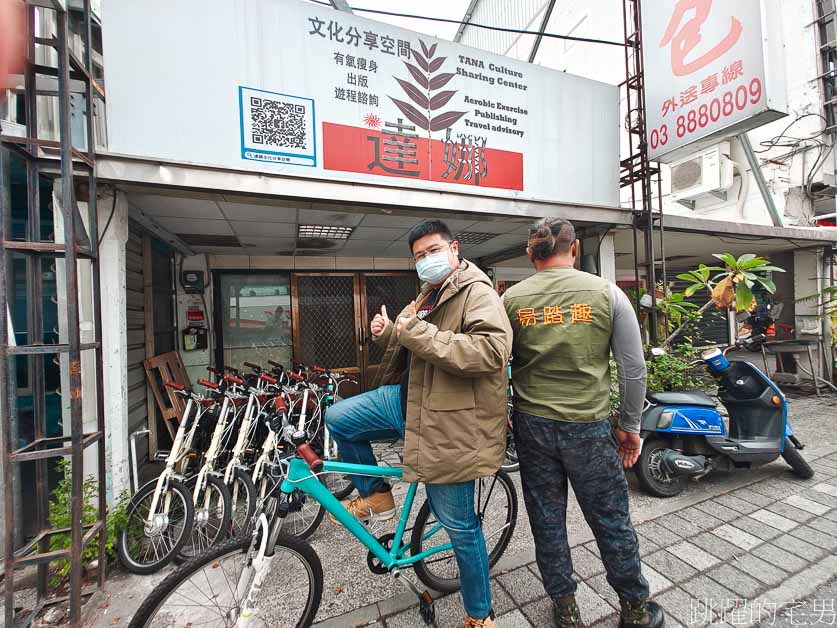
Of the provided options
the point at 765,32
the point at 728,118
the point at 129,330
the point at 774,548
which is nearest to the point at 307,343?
the point at 129,330

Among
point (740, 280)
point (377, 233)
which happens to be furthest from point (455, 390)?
point (740, 280)

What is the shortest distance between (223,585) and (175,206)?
3048 millimetres

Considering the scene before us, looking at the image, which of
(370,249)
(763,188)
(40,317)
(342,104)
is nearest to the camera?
(40,317)

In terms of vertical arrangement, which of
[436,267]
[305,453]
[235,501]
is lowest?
[235,501]

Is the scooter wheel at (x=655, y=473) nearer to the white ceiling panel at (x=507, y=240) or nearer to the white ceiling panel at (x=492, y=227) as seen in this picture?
the white ceiling panel at (x=492, y=227)

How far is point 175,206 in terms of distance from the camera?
10.6 ft

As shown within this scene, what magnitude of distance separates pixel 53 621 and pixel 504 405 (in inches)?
108

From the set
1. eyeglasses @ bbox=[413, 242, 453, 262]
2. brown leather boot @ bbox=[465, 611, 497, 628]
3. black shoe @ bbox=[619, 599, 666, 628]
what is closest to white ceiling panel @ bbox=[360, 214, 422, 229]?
eyeglasses @ bbox=[413, 242, 453, 262]

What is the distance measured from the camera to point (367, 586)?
7.09 feet

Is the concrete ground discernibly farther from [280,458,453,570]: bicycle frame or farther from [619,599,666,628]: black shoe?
[280,458,453,570]: bicycle frame

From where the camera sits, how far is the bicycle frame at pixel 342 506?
64.4 inches

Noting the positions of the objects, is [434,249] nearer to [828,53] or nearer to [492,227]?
[492,227]

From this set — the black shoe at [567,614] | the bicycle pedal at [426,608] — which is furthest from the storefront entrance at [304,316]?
the black shoe at [567,614]

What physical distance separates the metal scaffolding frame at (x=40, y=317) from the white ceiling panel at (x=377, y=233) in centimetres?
259
